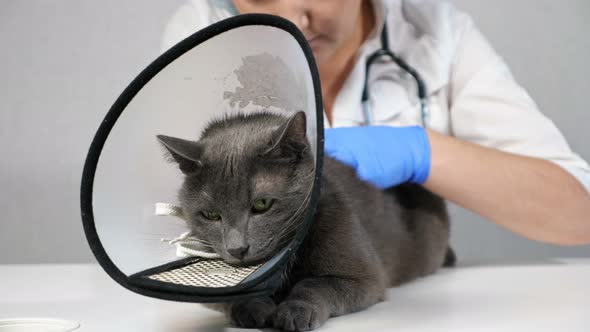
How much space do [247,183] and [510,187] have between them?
77cm

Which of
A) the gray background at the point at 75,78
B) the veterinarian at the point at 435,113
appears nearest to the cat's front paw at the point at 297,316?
the veterinarian at the point at 435,113

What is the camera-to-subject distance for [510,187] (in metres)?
1.28

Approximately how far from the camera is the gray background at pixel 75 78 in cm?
181

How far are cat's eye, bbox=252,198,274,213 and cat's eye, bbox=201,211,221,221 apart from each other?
1.7 inches

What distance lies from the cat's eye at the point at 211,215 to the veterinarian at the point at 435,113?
47 centimetres

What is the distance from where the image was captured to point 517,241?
77.0 inches

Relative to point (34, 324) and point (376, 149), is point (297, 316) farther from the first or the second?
point (376, 149)

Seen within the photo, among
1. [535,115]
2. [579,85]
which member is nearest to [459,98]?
[535,115]

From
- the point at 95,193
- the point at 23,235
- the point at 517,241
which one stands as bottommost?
the point at 517,241

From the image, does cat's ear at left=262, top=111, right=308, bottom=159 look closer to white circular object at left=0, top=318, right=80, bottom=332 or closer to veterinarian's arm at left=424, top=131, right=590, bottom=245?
white circular object at left=0, top=318, right=80, bottom=332

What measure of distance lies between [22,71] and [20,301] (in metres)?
1.01

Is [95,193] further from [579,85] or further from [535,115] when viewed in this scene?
[579,85]

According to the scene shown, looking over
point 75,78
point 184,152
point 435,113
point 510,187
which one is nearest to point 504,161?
point 510,187

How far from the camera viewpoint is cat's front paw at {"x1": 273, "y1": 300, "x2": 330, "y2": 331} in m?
0.71
